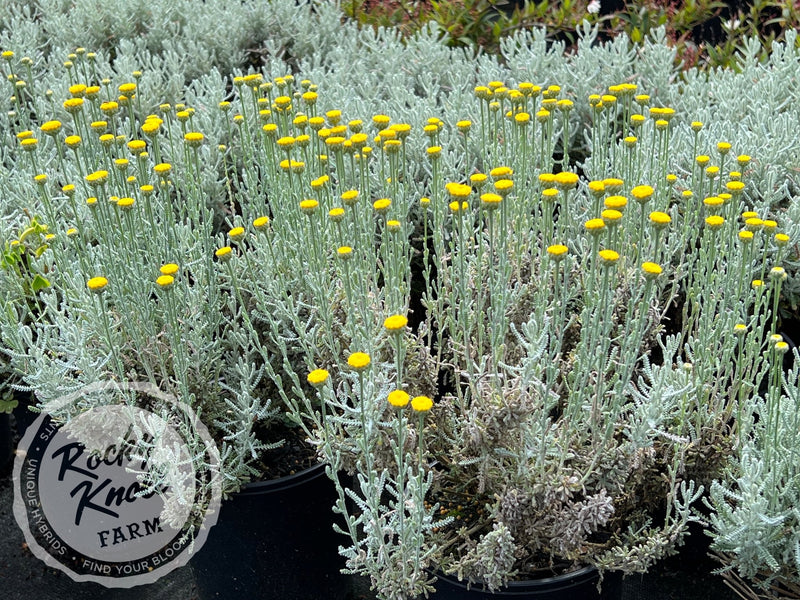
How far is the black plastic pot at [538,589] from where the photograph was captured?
1.91m

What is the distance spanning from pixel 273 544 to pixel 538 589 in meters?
0.82

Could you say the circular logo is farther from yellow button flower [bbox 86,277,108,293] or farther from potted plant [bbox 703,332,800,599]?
potted plant [bbox 703,332,800,599]

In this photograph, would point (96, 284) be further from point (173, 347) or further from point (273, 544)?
point (273, 544)

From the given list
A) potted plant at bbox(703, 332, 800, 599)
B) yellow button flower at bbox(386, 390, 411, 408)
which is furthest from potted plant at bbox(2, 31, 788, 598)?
potted plant at bbox(703, 332, 800, 599)

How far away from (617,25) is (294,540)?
12.6 ft

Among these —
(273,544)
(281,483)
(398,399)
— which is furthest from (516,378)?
(273,544)

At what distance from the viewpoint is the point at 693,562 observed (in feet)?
8.20

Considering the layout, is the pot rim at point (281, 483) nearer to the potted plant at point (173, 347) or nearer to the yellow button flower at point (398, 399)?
the potted plant at point (173, 347)

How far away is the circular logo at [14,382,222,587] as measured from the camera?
212 centimetres

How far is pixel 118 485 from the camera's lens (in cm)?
246

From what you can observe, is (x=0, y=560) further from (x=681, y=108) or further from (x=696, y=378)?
(x=681, y=108)

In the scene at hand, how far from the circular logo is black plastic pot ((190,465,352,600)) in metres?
0.08

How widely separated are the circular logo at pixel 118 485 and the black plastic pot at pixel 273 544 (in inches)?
3.1

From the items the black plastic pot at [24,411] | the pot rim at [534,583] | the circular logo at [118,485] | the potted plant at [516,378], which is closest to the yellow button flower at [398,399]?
the potted plant at [516,378]
